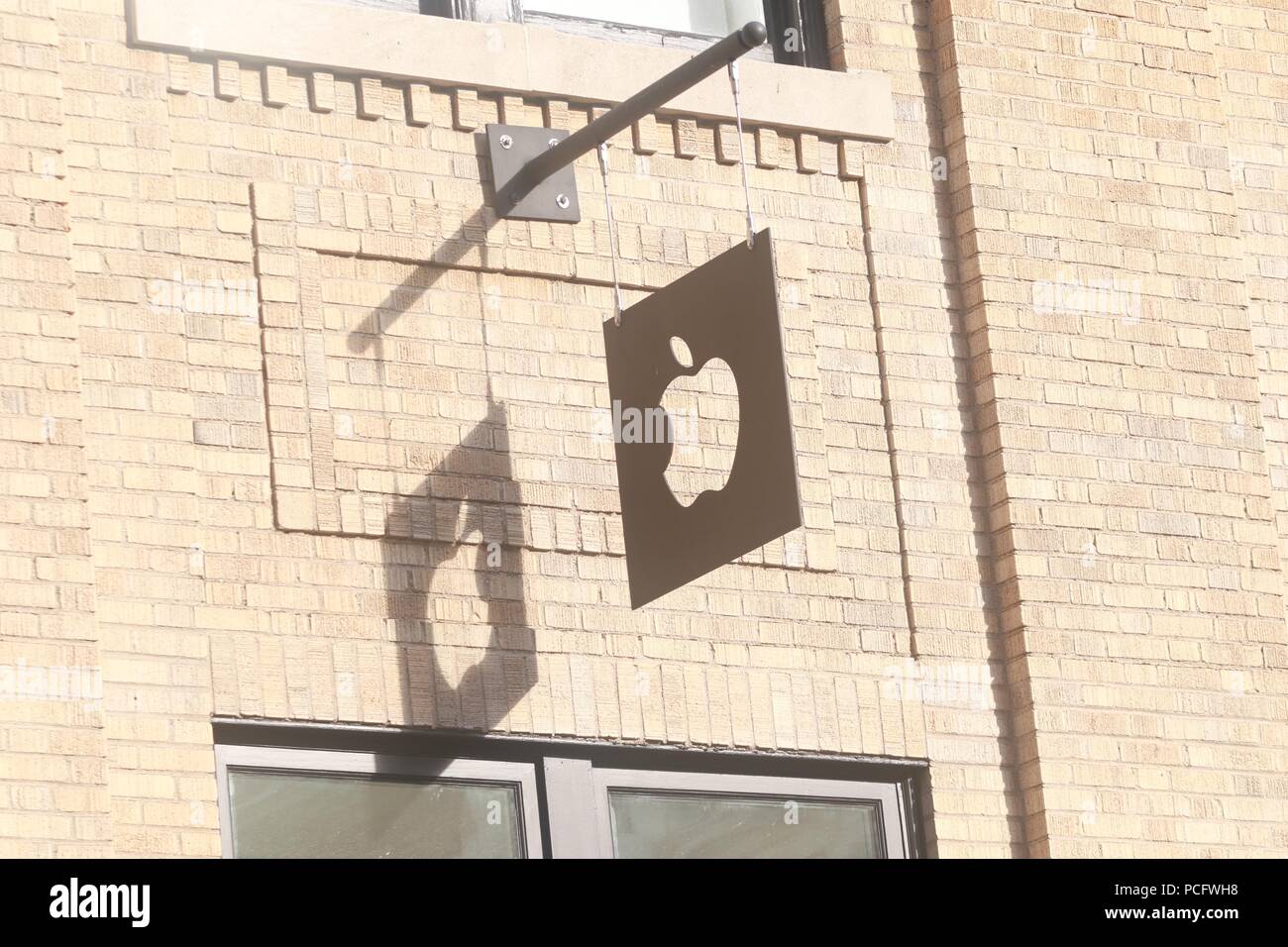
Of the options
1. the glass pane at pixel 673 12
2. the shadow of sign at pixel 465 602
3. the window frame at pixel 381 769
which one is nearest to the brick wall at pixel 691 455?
the shadow of sign at pixel 465 602

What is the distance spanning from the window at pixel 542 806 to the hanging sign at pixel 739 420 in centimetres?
65

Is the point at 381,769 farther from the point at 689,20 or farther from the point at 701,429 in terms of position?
the point at 689,20

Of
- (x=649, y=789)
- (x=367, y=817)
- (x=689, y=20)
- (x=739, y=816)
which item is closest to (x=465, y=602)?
(x=367, y=817)

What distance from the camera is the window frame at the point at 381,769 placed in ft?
24.5

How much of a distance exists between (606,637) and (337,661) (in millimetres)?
934

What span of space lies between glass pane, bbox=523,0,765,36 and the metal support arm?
1.98 ft

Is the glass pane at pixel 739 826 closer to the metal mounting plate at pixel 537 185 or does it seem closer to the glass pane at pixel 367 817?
the glass pane at pixel 367 817

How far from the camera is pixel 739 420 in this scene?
7.80 meters

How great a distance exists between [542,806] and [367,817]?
58cm

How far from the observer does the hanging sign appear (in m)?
7.44

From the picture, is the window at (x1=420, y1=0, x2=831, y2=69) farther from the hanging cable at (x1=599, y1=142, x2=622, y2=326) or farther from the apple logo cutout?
the apple logo cutout

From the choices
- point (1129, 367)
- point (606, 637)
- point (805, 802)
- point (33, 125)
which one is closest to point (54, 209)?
point (33, 125)

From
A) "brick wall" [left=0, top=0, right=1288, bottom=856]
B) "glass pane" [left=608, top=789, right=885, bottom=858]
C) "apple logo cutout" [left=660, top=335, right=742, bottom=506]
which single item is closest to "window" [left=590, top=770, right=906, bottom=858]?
"glass pane" [left=608, top=789, right=885, bottom=858]

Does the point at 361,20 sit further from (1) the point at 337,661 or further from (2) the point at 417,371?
(1) the point at 337,661
